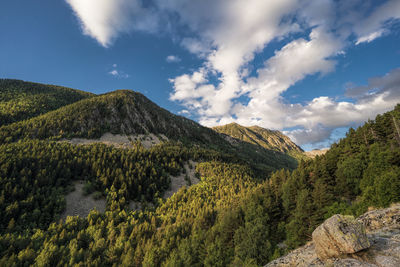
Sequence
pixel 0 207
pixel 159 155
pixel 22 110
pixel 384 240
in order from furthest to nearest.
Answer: pixel 22 110
pixel 159 155
pixel 0 207
pixel 384 240

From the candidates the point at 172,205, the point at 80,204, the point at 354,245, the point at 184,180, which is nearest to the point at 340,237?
the point at 354,245

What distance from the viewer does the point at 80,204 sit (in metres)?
87.8

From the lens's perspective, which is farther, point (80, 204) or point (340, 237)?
point (80, 204)

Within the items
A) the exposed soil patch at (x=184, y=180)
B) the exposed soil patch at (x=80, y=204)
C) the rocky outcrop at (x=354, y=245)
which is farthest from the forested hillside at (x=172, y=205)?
the rocky outcrop at (x=354, y=245)

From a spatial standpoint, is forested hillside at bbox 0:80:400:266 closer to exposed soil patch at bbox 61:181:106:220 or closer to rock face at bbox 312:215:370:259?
exposed soil patch at bbox 61:181:106:220

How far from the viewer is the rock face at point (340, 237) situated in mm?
16844

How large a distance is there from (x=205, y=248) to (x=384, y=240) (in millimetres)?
46648

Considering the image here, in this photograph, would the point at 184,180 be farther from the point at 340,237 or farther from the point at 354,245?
the point at 354,245

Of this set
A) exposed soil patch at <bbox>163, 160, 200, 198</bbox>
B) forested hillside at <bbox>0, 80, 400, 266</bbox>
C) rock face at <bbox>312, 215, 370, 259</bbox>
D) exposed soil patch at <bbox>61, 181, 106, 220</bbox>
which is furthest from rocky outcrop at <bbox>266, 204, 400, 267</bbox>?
exposed soil patch at <bbox>163, 160, 200, 198</bbox>

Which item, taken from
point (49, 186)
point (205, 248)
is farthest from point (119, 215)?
point (205, 248)

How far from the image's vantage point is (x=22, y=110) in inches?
7692

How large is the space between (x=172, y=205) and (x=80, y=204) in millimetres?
50531

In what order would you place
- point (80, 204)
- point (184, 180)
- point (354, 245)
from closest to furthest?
point (354, 245)
point (80, 204)
point (184, 180)

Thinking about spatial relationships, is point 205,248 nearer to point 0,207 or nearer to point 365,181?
point 365,181
